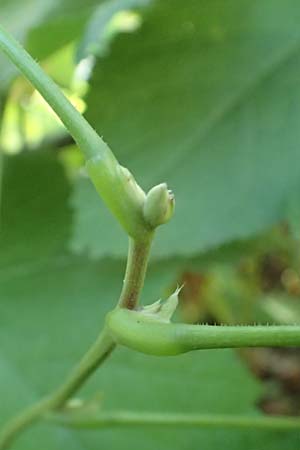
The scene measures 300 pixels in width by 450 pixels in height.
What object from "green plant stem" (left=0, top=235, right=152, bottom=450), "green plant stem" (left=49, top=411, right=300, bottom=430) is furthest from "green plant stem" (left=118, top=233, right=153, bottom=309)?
"green plant stem" (left=49, top=411, right=300, bottom=430)

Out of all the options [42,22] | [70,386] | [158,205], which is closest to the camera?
[158,205]

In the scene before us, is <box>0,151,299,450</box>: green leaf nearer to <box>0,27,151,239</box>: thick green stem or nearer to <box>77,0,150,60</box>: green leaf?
<box>77,0,150,60</box>: green leaf

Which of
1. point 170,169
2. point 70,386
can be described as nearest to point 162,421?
point 70,386

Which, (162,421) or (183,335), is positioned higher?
(183,335)

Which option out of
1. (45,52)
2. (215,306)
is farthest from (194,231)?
(215,306)

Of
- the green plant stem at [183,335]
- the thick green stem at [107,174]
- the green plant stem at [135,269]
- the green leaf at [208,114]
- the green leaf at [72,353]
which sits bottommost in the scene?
the green leaf at [72,353]

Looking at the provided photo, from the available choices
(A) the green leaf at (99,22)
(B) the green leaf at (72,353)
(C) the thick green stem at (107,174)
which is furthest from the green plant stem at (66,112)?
(B) the green leaf at (72,353)

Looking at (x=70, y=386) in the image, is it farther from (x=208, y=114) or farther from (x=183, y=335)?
(x=208, y=114)

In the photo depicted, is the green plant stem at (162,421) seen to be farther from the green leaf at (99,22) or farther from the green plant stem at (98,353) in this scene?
the green leaf at (99,22)
